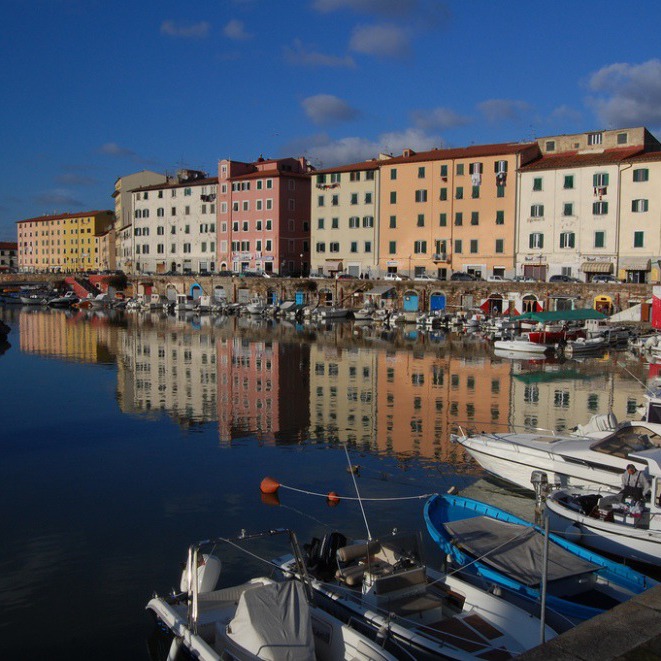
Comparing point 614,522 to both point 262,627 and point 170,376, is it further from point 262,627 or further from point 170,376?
point 170,376

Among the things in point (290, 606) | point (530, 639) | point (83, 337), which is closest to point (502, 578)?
point (530, 639)

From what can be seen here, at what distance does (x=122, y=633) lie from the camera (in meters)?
10.5

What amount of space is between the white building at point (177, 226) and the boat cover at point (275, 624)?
3313 inches

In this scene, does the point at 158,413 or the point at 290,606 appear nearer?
the point at 290,606

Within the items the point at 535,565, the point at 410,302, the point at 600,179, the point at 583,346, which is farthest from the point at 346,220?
the point at 535,565

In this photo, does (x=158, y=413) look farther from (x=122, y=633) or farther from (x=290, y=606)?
(x=290, y=606)

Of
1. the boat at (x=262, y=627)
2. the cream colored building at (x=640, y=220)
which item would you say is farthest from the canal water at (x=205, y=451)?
the cream colored building at (x=640, y=220)

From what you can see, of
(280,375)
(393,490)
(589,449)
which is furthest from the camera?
(280,375)

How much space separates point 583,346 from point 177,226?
61707 mm

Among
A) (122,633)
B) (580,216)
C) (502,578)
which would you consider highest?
(580,216)

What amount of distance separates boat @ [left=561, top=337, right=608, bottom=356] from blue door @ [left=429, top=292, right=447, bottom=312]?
2105 cm

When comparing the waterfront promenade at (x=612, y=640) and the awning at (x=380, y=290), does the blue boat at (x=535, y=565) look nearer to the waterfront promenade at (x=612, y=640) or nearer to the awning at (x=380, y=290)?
the waterfront promenade at (x=612, y=640)

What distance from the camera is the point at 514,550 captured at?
11469 mm

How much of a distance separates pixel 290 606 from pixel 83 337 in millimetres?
49387
